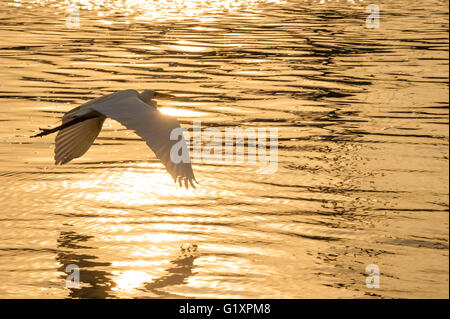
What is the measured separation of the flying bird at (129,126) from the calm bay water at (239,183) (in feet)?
2.53

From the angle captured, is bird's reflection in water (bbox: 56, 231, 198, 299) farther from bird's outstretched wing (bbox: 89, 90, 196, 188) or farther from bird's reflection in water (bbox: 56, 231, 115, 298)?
bird's outstretched wing (bbox: 89, 90, 196, 188)

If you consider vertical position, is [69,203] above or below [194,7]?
below

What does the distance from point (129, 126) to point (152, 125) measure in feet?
0.95

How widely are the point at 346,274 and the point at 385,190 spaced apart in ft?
10.1

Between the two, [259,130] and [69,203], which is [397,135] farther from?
[69,203]

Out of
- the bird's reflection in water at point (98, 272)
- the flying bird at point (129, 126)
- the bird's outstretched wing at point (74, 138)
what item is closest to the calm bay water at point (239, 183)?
the bird's reflection in water at point (98, 272)

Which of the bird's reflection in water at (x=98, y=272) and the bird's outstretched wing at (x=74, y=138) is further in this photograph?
the bird's outstretched wing at (x=74, y=138)

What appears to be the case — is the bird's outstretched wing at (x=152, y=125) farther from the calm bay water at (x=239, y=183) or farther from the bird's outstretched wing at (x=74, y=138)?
the calm bay water at (x=239, y=183)

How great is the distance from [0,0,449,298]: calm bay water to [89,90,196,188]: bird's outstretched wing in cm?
115

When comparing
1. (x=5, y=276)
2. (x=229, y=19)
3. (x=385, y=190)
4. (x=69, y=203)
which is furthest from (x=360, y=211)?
(x=229, y=19)

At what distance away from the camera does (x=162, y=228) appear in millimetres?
11086

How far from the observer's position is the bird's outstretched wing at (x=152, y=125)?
29.7ft

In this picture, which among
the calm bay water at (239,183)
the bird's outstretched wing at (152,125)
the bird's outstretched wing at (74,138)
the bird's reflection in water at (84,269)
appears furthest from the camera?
the bird's outstretched wing at (74,138)

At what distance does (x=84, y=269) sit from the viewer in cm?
980
